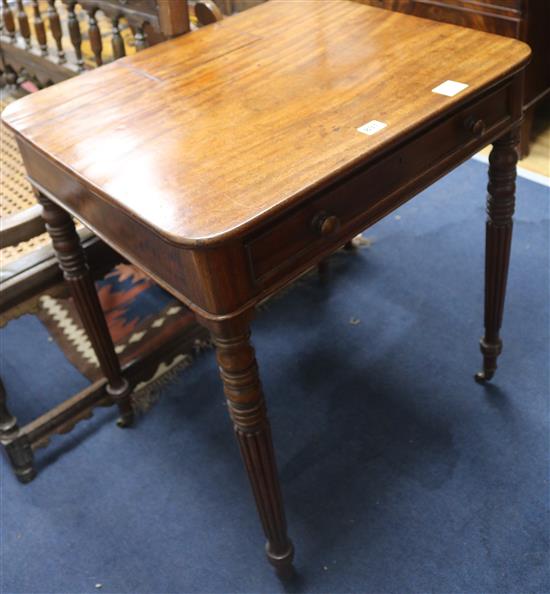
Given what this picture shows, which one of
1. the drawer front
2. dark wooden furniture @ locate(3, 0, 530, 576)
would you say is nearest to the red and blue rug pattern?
dark wooden furniture @ locate(3, 0, 530, 576)

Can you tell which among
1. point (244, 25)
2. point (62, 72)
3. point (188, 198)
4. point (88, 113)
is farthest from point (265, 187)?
point (62, 72)

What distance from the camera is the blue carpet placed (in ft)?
4.79

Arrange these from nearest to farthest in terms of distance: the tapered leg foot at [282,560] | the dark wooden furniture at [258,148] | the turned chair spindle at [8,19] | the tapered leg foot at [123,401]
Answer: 1. the dark wooden furniture at [258,148]
2. the tapered leg foot at [282,560]
3. the tapered leg foot at [123,401]
4. the turned chair spindle at [8,19]

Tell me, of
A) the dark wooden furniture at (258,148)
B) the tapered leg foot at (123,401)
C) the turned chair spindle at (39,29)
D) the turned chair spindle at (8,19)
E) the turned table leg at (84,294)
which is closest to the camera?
the dark wooden furniture at (258,148)

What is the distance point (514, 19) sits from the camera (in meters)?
2.20

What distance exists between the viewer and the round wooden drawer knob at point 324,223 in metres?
1.07

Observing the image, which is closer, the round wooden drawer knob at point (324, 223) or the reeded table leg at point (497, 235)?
the round wooden drawer knob at point (324, 223)

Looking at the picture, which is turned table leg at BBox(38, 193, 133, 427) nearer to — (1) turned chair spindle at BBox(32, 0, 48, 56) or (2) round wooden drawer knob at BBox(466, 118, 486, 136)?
(2) round wooden drawer knob at BBox(466, 118, 486, 136)

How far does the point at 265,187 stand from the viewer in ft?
3.31

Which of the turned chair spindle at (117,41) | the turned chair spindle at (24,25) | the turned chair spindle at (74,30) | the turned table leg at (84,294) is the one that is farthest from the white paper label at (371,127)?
the turned chair spindle at (24,25)

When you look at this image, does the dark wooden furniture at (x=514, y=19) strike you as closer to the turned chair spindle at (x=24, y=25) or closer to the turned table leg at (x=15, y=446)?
the turned chair spindle at (x=24, y=25)

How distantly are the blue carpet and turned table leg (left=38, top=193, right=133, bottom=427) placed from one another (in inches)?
4.6

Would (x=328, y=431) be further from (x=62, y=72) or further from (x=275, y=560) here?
(x=62, y=72)

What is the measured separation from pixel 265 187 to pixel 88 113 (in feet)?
1.45
